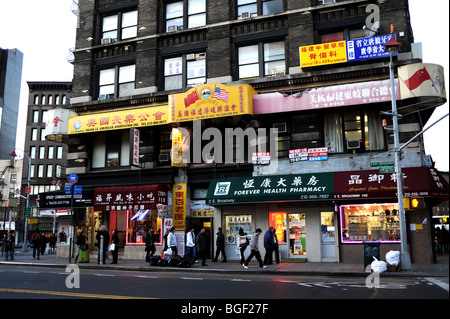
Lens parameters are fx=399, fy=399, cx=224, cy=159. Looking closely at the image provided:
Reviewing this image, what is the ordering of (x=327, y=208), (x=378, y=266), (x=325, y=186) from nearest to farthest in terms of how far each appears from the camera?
1. (x=378, y=266)
2. (x=325, y=186)
3. (x=327, y=208)

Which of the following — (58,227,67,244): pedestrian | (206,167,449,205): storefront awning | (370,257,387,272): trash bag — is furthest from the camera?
(58,227,67,244): pedestrian

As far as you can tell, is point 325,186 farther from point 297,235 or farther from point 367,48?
point 367,48

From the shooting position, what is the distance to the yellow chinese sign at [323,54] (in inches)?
778

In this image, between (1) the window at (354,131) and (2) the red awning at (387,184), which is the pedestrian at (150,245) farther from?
(1) the window at (354,131)

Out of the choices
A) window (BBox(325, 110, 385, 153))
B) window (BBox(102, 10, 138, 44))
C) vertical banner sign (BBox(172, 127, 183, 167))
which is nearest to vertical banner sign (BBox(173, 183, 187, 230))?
vertical banner sign (BBox(172, 127, 183, 167))

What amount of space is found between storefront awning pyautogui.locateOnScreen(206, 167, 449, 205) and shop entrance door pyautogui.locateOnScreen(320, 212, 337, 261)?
5.82ft

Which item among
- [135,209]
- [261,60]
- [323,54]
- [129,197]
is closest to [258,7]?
[261,60]

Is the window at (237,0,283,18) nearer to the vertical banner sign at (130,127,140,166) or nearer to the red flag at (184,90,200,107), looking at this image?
the red flag at (184,90,200,107)

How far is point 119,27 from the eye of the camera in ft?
84.1

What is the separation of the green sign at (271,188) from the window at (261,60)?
594 cm

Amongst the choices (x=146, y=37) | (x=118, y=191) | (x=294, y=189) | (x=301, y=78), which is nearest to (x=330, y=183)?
(x=294, y=189)

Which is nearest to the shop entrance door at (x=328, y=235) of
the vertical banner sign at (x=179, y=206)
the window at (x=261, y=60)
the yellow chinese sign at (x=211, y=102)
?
the yellow chinese sign at (x=211, y=102)

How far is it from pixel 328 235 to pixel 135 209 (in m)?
10.8

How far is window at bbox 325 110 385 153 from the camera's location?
1973 cm
